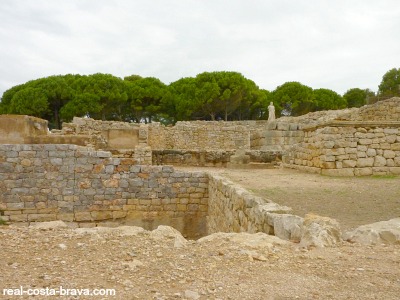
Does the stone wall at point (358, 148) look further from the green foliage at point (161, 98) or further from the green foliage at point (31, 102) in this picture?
the green foliage at point (31, 102)

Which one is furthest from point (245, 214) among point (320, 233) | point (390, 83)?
point (390, 83)

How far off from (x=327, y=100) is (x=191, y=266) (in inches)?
1626

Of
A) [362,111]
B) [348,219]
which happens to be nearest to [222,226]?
[348,219]

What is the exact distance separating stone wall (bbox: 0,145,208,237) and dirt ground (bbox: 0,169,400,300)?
185 inches

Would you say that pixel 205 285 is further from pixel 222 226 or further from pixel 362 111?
pixel 362 111

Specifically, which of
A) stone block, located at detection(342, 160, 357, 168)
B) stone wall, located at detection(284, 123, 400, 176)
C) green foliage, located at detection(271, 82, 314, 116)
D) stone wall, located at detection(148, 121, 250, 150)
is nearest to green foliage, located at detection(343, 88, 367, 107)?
green foliage, located at detection(271, 82, 314, 116)

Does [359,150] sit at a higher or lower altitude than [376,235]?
higher

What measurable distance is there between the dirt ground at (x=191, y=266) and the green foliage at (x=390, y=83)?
36549 millimetres

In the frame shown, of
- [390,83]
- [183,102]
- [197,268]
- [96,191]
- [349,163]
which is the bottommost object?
[96,191]

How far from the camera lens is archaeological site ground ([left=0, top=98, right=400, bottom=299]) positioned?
7.86 ft

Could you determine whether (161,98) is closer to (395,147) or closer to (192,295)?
(395,147)

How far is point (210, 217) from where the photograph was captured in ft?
27.2

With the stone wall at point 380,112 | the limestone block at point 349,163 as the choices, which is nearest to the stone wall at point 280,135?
the limestone block at point 349,163

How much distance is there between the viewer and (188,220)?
873 centimetres
